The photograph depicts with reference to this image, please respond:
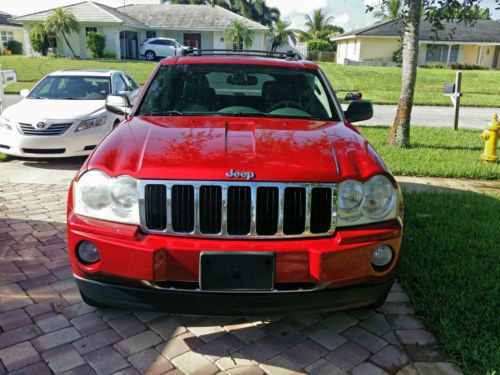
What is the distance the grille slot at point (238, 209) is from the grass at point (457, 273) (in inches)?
58.9

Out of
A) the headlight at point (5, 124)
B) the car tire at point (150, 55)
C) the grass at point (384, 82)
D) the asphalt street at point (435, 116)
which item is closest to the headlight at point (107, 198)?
the headlight at point (5, 124)

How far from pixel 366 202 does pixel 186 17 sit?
44.6 m

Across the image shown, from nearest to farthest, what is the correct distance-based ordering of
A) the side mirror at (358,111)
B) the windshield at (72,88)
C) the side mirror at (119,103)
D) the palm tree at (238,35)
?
the side mirror at (358,111) < the side mirror at (119,103) < the windshield at (72,88) < the palm tree at (238,35)

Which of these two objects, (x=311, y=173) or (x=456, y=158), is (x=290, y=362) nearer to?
(x=311, y=173)

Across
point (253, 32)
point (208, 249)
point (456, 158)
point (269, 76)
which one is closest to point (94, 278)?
point (208, 249)

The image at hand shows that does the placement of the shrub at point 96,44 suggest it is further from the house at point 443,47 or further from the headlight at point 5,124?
the headlight at point 5,124

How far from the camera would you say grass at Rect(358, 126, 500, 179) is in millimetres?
7445

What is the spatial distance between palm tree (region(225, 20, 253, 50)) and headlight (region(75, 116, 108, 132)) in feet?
110

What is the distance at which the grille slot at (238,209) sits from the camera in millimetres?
2676

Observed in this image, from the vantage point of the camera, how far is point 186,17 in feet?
145

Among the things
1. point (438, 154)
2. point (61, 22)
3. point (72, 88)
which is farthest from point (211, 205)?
point (61, 22)

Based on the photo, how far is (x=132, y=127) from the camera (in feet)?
11.5

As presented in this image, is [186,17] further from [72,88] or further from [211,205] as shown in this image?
[211,205]

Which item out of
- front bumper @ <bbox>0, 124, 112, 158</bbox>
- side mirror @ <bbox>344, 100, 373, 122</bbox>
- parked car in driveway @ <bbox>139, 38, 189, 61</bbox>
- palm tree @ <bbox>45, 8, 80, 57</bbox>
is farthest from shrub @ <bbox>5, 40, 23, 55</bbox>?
side mirror @ <bbox>344, 100, 373, 122</bbox>
